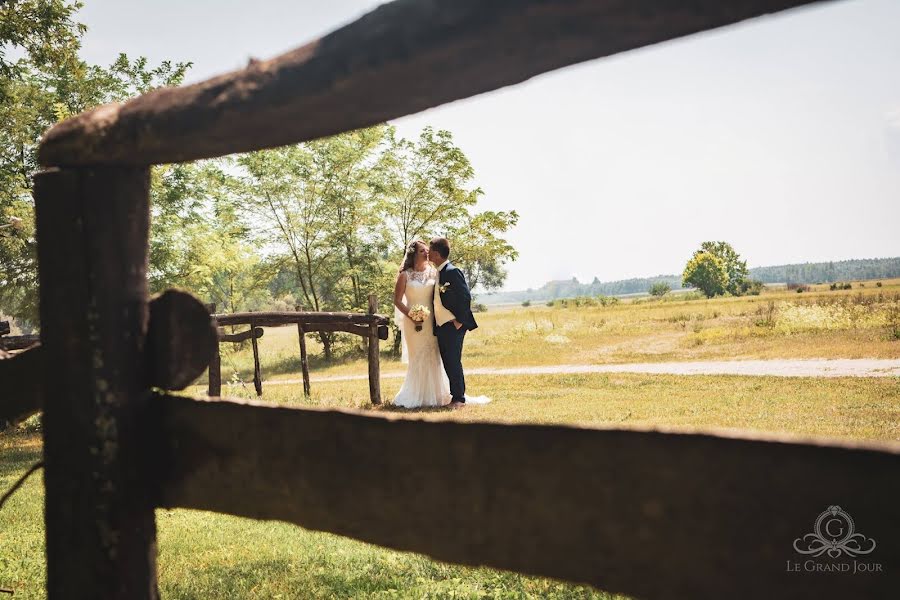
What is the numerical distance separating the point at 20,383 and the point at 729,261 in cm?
13996

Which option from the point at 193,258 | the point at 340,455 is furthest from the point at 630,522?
the point at 193,258

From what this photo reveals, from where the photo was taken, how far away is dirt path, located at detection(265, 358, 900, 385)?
13589 millimetres

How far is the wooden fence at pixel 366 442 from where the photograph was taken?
110 cm

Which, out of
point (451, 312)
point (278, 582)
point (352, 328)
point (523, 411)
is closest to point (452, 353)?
point (451, 312)

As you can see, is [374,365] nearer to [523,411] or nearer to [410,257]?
[410,257]

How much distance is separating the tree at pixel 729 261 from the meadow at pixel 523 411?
96.9 metres

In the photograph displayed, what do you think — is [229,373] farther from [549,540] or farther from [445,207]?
[549,540]

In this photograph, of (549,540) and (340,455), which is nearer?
(549,540)

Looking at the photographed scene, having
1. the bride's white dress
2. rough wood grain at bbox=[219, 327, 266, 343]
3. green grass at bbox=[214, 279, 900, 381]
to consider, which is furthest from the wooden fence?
Result: green grass at bbox=[214, 279, 900, 381]

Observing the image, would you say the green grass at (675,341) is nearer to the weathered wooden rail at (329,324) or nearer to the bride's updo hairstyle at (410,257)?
the weathered wooden rail at (329,324)

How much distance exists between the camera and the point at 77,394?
1.74 m

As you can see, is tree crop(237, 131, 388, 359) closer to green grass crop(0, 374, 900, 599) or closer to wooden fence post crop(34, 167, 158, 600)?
green grass crop(0, 374, 900, 599)

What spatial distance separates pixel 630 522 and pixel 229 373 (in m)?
25.9

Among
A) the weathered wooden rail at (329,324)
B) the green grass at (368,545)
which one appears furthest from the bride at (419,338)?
the weathered wooden rail at (329,324)
